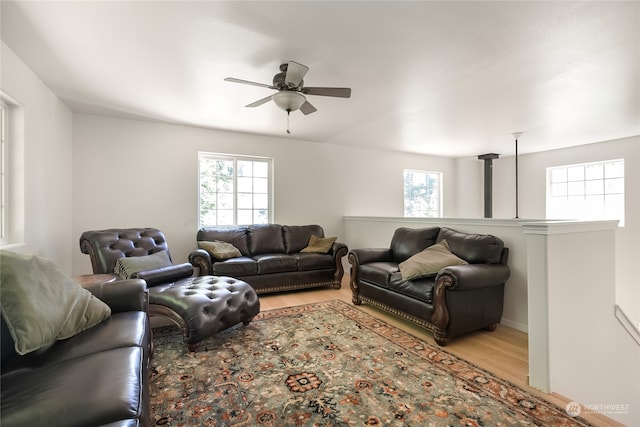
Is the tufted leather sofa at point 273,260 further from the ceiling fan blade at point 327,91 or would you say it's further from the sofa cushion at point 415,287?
the ceiling fan blade at point 327,91

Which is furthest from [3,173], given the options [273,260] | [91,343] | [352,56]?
[352,56]

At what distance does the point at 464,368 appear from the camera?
83.0 inches

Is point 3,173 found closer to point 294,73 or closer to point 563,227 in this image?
point 294,73

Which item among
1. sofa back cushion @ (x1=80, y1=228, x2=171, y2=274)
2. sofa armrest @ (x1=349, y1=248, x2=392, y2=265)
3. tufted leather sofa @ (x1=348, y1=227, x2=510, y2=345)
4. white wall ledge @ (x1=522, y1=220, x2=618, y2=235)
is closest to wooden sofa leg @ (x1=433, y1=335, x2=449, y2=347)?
tufted leather sofa @ (x1=348, y1=227, x2=510, y2=345)

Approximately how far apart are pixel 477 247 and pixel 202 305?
8.69 ft

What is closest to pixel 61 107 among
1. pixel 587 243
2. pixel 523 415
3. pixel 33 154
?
pixel 33 154

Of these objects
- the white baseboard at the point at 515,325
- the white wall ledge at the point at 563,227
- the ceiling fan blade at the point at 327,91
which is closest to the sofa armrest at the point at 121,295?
the ceiling fan blade at the point at 327,91

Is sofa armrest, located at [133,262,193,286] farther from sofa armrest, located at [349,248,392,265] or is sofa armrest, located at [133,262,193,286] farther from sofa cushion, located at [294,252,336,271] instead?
sofa armrest, located at [349,248,392,265]

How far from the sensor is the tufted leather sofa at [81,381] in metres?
0.91

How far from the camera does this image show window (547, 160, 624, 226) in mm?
4945

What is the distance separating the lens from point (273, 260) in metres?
4.06

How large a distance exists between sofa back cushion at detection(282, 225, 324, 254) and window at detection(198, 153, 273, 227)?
517 millimetres

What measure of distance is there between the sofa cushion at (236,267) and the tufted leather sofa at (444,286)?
1350mm

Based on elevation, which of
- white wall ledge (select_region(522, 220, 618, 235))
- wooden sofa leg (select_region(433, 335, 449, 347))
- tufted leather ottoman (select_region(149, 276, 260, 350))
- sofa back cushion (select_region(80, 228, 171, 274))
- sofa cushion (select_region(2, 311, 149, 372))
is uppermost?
white wall ledge (select_region(522, 220, 618, 235))
